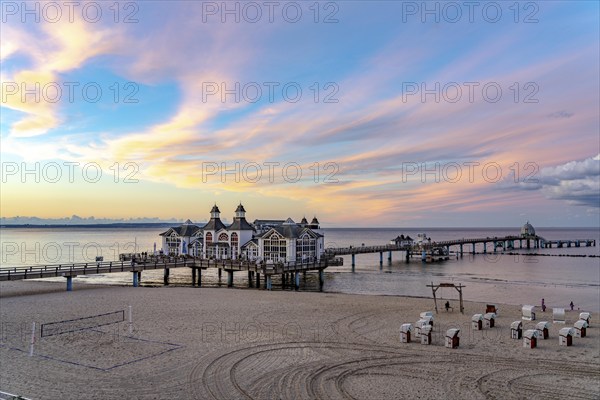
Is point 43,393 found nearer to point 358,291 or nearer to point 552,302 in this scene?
point 358,291

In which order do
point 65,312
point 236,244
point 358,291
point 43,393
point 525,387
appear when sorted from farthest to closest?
point 236,244, point 358,291, point 65,312, point 525,387, point 43,393

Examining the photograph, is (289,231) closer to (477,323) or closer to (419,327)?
(477,323)

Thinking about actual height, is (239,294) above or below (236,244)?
below

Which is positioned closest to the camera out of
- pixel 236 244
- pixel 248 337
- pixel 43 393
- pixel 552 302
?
pixel 43 393

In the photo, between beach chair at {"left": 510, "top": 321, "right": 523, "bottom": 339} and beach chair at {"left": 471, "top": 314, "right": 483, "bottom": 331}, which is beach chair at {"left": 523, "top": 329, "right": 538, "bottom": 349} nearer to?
beach chair at {"left": 510, "top": 321, "right": 523, "bottom": 339}

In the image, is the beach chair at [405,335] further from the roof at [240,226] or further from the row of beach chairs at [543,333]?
the roof at [240,226]

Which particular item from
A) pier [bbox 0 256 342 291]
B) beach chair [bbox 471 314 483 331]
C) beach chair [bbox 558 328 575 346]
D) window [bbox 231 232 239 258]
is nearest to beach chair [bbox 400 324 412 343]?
beach chair [bbox 471 314 483 331]

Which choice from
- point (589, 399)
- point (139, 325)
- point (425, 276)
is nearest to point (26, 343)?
point (139, 325)

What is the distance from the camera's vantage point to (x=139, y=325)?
22.2m

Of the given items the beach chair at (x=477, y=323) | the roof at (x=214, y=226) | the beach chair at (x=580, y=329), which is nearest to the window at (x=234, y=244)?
the roof at (x=214, y=226)

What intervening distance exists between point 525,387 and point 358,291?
29279 millimetres

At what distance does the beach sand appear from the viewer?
13836 mm

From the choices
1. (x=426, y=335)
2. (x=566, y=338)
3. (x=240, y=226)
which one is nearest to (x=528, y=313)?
(x=566, y=338)

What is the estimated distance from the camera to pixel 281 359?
16.8 m
